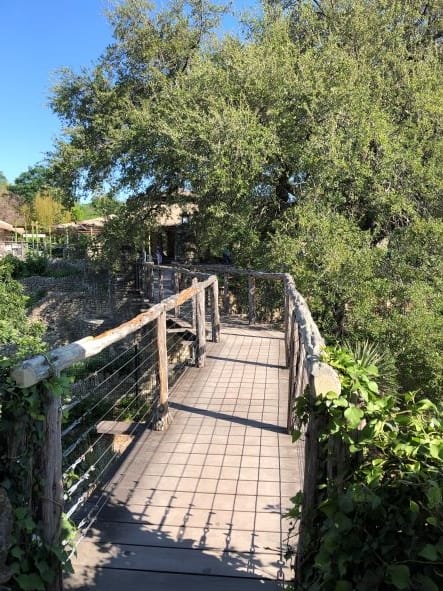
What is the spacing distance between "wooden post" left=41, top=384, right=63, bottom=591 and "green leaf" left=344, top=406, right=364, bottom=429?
131 cm

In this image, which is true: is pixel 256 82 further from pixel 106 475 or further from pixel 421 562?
pixel 421 562

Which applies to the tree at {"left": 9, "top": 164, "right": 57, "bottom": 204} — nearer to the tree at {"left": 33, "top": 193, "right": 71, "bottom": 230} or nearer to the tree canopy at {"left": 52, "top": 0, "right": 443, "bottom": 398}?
the tree at {"left": 33, "top": 193, "right": 71, "bottom": 230}

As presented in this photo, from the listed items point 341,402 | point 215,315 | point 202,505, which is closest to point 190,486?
point 202,505

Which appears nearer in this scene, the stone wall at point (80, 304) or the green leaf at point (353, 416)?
the green leaf at point (353, 416)

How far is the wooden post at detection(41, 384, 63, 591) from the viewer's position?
2.39 metres

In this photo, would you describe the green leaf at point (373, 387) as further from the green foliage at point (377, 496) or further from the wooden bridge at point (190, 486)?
the wooden bridge at point (190, 486)

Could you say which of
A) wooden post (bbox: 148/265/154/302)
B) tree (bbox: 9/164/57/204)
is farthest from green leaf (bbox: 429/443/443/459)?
tree (bbox: 9/164/57/204)

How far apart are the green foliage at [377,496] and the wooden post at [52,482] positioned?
3.87ft

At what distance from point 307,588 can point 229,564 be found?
0.97m

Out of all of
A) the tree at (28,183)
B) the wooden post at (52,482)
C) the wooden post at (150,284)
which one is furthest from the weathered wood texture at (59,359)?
the tree at (28,183)

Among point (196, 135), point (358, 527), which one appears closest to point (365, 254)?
point (196, 135)

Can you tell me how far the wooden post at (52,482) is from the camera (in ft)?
7.86

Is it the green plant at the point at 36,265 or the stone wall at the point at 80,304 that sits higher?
the green plant at the point at 36,265

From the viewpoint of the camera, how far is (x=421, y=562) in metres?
1.57
